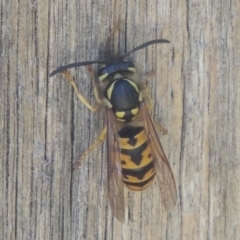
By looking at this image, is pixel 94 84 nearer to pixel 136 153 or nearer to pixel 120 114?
pixel 120 114

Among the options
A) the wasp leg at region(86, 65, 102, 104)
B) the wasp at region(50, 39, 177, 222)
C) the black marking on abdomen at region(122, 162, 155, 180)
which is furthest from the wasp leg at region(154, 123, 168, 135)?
the wasp leg at region(86, 65, 102, 104)

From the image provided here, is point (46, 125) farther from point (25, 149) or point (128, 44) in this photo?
point (128, 44)

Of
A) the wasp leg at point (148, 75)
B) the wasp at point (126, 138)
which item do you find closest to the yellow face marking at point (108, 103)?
the wasp at point (126, 138)

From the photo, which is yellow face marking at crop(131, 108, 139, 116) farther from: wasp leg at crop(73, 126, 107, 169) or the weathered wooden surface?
wasp leg at crop(73, 126, 107, 169)

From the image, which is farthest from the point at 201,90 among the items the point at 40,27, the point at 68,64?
the point at 40,27

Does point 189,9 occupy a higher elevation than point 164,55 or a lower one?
higher

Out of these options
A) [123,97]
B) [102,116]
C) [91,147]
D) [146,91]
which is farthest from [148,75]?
[91,147]
